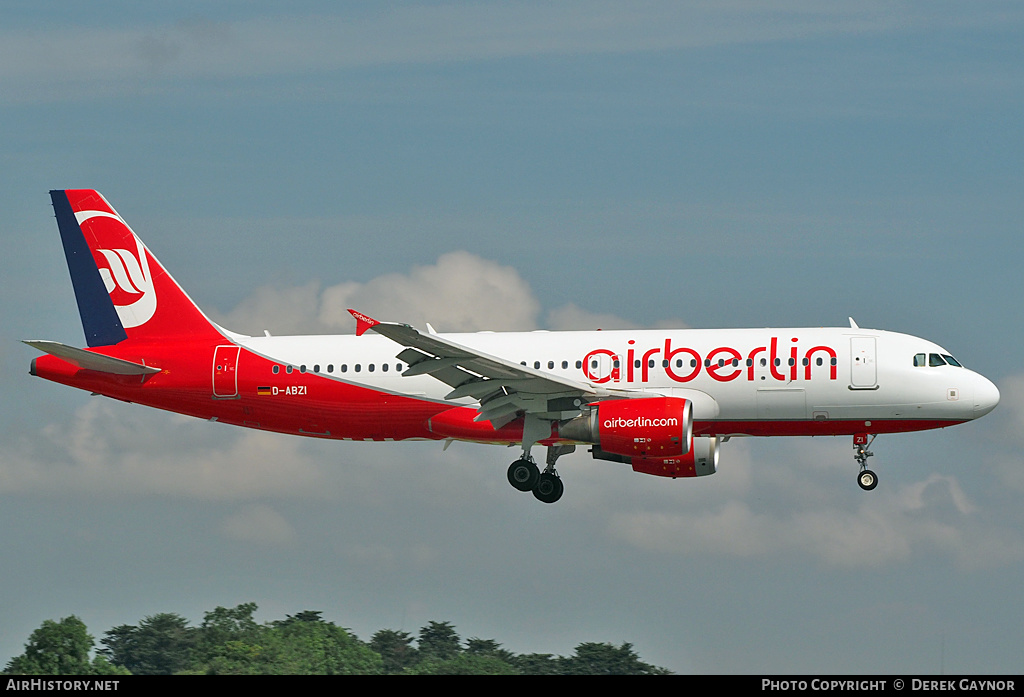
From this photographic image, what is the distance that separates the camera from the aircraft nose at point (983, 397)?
4206 cm

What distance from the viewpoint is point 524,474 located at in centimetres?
4456

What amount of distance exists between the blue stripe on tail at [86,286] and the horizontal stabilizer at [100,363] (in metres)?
1.71

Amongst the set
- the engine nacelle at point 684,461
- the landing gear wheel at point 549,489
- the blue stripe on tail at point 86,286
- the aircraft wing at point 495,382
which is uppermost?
the blue stripe on tail at point 86,286

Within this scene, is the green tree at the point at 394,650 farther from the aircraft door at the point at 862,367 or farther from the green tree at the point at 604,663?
the aircraft door at the point at 862,367

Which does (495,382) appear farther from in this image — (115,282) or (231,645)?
(231,645)

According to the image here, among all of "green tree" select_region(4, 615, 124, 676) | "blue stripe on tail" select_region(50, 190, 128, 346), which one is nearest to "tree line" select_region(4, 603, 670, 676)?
"green tree" select_region(4, 615, 124, 676)

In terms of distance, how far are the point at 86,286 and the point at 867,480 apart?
2686cm

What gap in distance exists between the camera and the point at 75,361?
46094 millimetres

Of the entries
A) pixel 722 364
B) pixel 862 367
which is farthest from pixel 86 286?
pixel 862 367

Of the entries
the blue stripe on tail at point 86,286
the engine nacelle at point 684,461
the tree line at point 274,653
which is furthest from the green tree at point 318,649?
the engine nacelle at point 684,461
